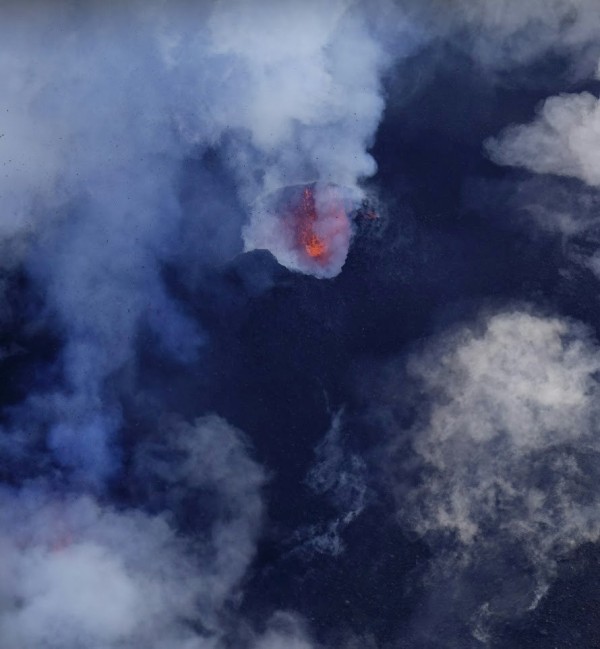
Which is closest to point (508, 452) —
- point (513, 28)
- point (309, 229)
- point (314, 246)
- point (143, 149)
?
point (314, 246)

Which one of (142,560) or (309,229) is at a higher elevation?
(309,229)

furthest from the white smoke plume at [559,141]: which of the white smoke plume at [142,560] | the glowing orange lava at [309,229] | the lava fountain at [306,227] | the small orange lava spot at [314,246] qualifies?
the white smoke plume at [142,560]

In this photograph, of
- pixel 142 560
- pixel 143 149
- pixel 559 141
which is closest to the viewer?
pixel 142 560

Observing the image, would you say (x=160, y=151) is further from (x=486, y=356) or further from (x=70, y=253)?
(x=486, y=356)

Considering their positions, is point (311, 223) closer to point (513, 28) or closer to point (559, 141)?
point (559, 141)

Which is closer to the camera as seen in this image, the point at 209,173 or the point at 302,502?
the point at 302,502

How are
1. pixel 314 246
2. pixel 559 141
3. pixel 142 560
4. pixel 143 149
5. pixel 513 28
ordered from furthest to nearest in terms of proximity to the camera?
pixel 513 28
pixel 143 149
pixel 559 141
pixel 314 246
pixel 142 560

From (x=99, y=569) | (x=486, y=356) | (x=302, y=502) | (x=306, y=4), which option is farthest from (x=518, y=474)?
(x=306, y=4)
